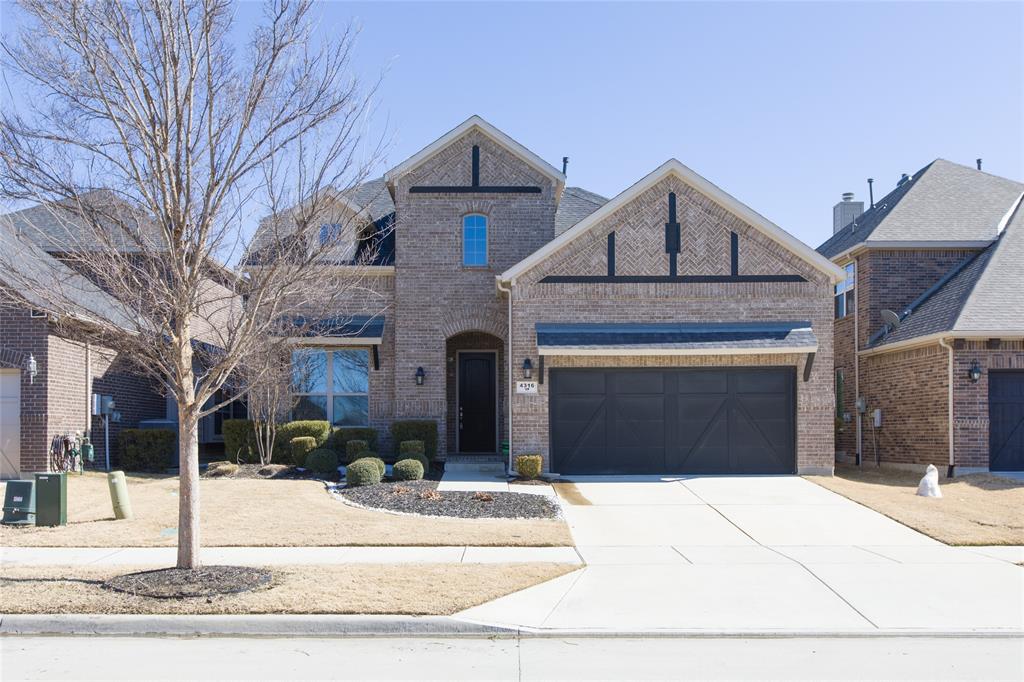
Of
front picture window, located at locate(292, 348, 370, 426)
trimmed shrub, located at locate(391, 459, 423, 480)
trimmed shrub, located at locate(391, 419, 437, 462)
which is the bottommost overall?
trimmed shrub, located at locate(391, 459, 423, 480)

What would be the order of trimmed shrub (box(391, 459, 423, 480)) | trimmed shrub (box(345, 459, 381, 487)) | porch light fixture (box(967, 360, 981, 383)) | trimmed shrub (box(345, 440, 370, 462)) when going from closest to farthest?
trimmed shrub (box(345, 459, 381, 487))
trimmed shrub (box(391, 459, 423, 480))
porch light fixture (box(967, 360, 981, 383))
trimmed shrub (box(345, 440, 370, 462))

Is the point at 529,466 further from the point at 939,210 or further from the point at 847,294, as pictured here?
the point at 939,210

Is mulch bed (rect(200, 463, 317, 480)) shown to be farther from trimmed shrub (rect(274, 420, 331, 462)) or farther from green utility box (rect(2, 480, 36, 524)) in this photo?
green utility box (rect(2, 480, 36, 524))

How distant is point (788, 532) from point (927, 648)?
553cm

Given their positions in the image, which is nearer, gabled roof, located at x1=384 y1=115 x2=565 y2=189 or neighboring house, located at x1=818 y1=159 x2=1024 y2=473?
neighboring house, located at x1=818 y1=159 x2=1024 y2=473

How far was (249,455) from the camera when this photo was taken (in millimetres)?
19344

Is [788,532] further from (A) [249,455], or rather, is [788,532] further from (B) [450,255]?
(A) [249,455]

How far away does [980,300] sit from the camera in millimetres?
18469

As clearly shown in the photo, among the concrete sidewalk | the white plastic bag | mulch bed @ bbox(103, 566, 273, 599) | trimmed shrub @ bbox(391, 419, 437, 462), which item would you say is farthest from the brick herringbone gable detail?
mulch bed @ bbox(103, 566, 273, 599)

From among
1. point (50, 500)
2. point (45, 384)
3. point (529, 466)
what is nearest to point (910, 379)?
point (529, 466)

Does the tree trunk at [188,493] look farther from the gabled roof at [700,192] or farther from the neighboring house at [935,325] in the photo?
the neighboring house at [935,325]

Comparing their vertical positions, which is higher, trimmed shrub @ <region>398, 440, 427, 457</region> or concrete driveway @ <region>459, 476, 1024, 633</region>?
trimmed shrub @ <region>398, 440, 427, 457</region>

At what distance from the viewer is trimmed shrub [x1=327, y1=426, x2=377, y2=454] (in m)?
19.2

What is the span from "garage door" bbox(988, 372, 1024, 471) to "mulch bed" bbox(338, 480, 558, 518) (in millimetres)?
9818
